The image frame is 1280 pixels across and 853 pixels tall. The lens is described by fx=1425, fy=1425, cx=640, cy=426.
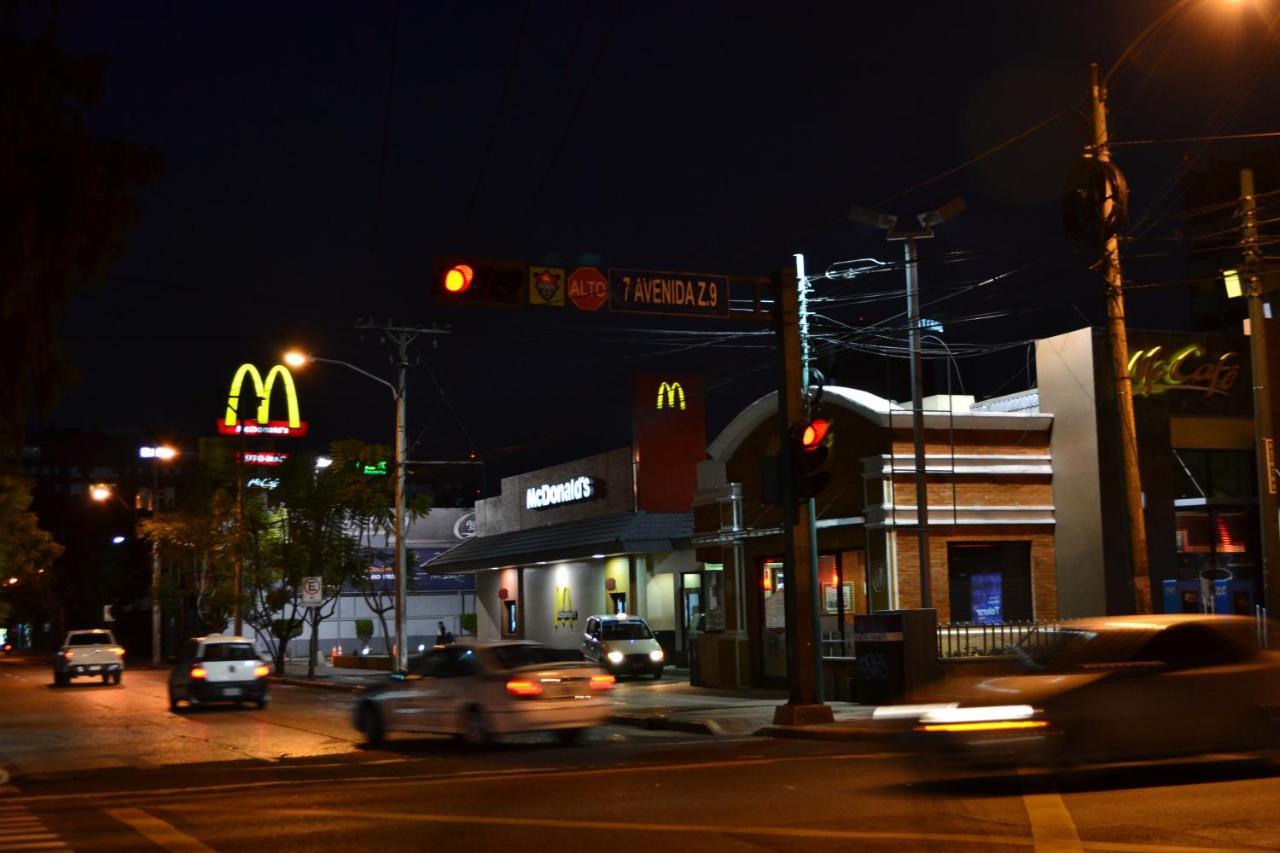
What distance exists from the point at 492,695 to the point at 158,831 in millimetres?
7324

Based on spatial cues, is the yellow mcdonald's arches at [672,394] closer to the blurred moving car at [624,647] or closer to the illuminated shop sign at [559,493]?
the illuminated shop sign at [559,493]

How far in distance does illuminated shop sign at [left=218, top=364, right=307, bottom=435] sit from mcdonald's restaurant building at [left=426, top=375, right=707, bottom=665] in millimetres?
13044

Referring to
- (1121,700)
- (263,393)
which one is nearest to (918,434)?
(1121,700)

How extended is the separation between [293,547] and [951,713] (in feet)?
119

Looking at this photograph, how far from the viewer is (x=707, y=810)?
11.8 metres

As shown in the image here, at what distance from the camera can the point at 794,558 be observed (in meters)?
20.9

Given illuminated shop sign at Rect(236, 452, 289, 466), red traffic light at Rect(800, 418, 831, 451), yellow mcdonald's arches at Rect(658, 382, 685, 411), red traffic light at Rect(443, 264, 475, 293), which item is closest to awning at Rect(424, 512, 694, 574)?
yellow mcdonald's arches at Rect(658, 382, 685, 411)

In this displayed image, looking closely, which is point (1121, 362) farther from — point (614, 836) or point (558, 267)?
point (614, 836)

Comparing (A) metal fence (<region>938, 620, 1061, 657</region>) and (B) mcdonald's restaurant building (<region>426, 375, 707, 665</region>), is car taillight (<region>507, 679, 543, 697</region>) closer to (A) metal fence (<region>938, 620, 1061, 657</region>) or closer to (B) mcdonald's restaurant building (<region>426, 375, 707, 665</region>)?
(A) metal fence (<region>938, 620, 1061, 657</region>)

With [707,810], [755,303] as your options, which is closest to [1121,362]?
[755,303]

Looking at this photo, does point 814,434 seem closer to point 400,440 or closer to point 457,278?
point 457,278

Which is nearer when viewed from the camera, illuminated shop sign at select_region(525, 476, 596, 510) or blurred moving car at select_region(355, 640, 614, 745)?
blurred moving car at select_region(355, 640, 614, 745)

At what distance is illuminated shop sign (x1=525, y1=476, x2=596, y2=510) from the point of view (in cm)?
4684

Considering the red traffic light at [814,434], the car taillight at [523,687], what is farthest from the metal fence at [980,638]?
the car taillight at [523,687]
